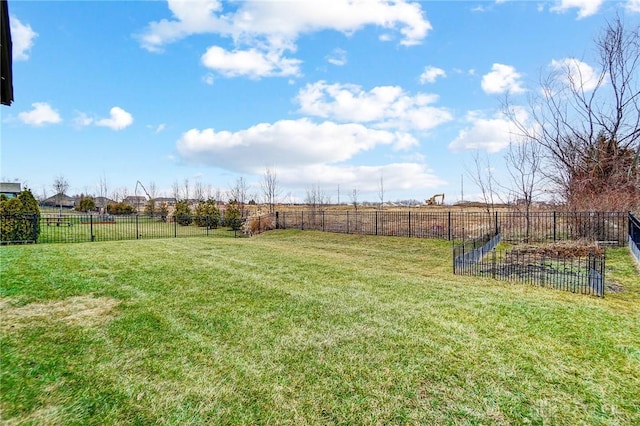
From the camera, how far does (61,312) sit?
13.9 feet

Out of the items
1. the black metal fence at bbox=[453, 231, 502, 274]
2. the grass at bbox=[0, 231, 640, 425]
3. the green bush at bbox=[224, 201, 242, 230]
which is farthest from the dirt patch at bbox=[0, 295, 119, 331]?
the green bush at bbox=[224, 201, 242, 230]

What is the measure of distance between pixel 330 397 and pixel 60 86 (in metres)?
11.6

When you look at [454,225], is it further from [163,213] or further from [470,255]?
[163,213]

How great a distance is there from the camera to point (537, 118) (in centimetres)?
1292

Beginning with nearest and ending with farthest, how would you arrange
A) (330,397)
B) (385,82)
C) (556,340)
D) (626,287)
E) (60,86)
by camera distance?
(330,397), (556,340), (626,287), (60,86), (385,82)

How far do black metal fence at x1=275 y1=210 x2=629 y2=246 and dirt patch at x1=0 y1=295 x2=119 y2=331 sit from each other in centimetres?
1095

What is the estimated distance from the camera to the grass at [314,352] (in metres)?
2.19

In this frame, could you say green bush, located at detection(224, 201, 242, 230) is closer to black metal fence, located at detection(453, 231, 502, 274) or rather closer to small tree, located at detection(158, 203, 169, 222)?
small tree, located at detection(158, 203, 169, 222)

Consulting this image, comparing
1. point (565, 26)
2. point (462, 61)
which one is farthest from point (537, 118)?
point (462, 61)

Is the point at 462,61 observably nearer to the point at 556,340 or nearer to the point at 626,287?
the point at 626,287

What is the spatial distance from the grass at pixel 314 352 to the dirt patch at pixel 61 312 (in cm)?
2

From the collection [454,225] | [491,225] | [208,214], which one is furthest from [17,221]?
[491,225]

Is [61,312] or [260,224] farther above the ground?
[260,224]

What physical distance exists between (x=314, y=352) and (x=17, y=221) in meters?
14.9
